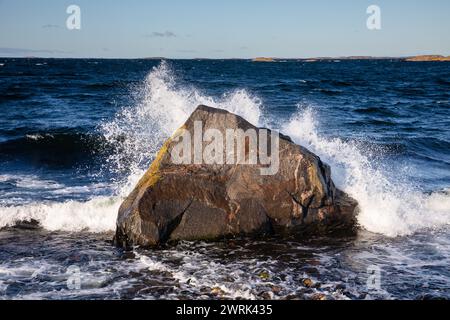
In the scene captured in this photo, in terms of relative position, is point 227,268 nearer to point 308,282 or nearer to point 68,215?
point 308,282

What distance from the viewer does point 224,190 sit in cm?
735

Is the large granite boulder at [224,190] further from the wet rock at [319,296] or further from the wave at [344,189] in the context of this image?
the wet rock at [319,296]

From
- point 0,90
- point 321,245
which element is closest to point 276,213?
point 321,245

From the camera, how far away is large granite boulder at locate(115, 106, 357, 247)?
7.08 m

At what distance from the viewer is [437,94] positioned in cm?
3431

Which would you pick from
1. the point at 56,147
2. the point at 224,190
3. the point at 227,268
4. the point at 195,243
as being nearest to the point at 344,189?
the point at 224,190

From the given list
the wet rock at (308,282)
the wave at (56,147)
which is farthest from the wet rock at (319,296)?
the wave at (56,147)

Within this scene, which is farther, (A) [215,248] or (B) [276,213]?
(B) [276,213]

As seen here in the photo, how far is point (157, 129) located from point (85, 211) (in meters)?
7.04

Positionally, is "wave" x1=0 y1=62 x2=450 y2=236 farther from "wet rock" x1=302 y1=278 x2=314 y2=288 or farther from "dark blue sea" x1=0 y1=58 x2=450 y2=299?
"wet rock" x1=302 y1=278 x2=314 y2=288
